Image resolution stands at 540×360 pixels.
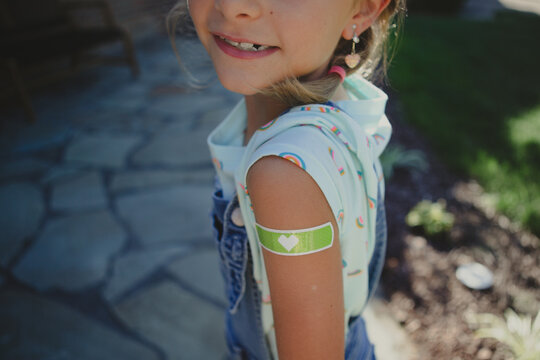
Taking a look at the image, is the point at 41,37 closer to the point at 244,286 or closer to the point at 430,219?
the point at 430,219

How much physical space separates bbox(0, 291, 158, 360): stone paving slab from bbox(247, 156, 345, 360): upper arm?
1.45 m

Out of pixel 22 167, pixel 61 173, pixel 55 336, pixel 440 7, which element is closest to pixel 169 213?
pixel 55 336

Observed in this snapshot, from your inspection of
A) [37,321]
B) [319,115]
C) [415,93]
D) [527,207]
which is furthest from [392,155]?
[37,321]

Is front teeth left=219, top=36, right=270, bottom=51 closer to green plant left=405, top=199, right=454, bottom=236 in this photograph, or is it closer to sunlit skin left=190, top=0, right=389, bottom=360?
sunlit skin left=190, top=0, right=389, bottom=360

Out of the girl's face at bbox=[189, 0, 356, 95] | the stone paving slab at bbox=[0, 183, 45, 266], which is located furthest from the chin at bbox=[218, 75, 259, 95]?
the stone paving slab at bbox=[0, 183, 45, 266]

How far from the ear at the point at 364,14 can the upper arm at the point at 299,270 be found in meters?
0.37

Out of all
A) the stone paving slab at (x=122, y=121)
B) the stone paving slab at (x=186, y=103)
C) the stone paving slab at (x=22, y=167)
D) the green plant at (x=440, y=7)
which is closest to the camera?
the stone paving slab at (x=22, y=167)

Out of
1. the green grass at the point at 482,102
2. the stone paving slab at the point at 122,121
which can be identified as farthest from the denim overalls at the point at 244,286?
the stone paving slab at the point at 122,121

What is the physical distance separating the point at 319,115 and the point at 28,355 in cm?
191

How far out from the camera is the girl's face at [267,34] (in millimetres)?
651

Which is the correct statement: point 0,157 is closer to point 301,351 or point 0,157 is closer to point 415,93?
point 301,351

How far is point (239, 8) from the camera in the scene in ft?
2.14

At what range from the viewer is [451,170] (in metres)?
2.96

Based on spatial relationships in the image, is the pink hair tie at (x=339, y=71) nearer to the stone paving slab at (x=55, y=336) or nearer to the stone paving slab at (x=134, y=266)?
the stone paving slab at (x=55, y=336)
